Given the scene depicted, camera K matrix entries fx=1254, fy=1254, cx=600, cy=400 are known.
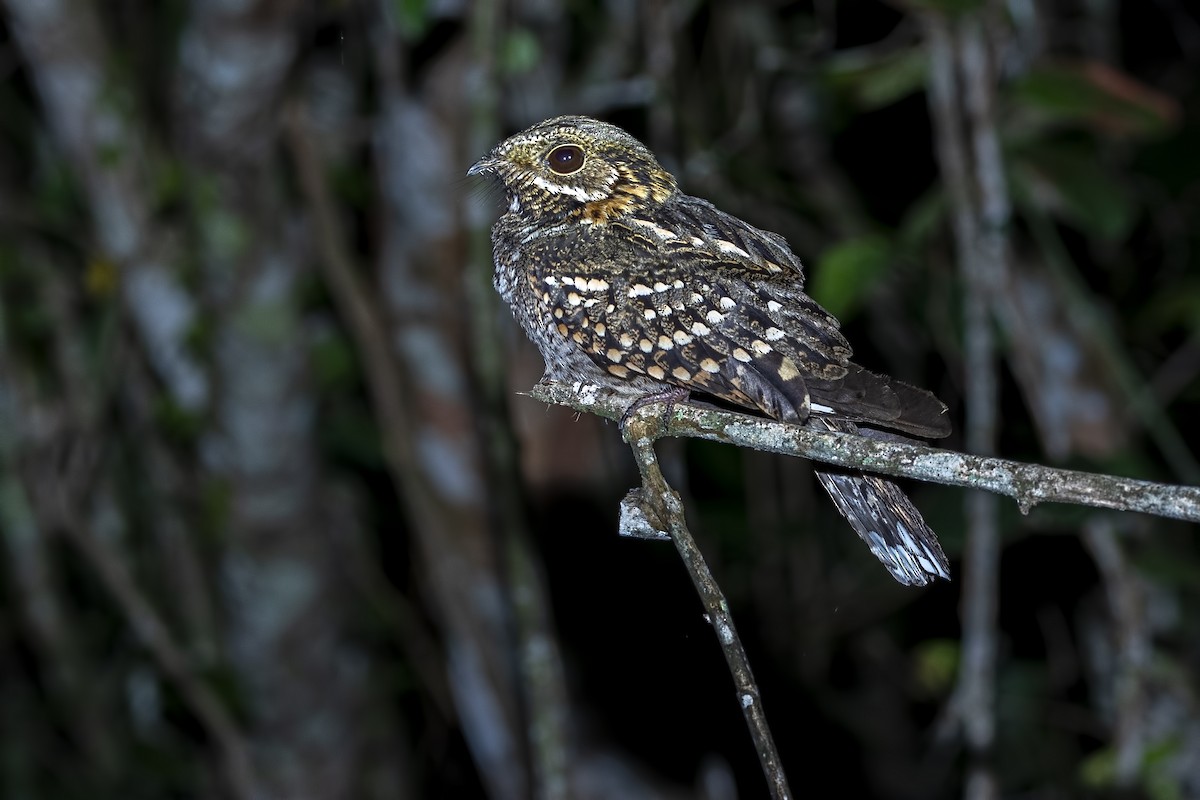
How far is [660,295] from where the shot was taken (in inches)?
63.3

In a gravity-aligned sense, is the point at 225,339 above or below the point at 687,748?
above

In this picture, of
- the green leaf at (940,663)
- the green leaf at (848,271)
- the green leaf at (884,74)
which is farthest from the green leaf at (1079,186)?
the green leaf at (940,663)

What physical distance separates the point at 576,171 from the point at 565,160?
0.08 ft

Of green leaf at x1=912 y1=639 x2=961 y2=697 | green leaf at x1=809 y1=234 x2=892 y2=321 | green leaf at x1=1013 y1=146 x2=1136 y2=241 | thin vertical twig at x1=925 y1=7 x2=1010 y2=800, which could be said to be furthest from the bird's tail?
green leaf at x1=912 y1=639 x2=961 y2=697

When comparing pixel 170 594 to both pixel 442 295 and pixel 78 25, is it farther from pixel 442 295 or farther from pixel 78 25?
pixel 78 25

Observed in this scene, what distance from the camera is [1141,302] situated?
16.9 feet

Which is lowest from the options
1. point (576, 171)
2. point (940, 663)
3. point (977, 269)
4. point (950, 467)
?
point (940, 663)

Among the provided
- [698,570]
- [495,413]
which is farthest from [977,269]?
[698,570]

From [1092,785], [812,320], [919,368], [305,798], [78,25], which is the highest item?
[78,25]

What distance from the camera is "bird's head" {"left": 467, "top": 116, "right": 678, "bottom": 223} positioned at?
5.15ft

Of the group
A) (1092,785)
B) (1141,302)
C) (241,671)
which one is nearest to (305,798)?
(241,671)

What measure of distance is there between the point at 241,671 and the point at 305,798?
58 cm

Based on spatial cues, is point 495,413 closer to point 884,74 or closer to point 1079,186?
point 884,74

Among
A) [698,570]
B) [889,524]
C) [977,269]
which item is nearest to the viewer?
[698,570]
